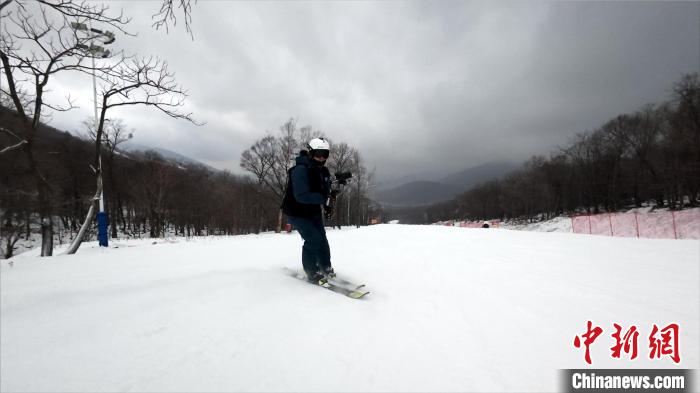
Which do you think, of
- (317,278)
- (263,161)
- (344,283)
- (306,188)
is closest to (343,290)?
(344,283)

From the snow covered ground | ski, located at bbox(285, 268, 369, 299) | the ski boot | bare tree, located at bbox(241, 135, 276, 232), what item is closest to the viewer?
the snow covered ground

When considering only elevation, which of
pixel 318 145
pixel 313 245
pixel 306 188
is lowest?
pixel 313 245

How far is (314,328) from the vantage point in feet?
8.16

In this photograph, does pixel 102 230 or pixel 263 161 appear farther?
pixel 263 161

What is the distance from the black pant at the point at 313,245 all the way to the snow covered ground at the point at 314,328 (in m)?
0.39

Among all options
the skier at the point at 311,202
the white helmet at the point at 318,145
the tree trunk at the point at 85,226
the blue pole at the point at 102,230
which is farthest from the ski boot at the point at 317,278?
the blue pole at the point at 102,230

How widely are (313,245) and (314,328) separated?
5.79 feet

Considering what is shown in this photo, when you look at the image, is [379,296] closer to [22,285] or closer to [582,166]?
[22,285]

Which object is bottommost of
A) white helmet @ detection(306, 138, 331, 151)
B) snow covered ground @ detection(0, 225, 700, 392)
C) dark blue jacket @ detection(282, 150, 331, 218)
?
snow covered ground @ detection(0, 225, 700, 392)

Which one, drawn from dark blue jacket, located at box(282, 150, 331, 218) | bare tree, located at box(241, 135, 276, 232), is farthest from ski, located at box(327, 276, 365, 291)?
bare tree, located at box(241, 135, 276, 232)

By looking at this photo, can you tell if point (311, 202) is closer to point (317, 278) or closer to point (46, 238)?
point (317, 278)

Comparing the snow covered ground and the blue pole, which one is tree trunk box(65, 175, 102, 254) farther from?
the snow covered ground

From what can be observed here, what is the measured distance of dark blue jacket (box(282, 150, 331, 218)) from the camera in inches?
150

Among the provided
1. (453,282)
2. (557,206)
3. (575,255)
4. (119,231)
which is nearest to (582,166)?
(557,206)
